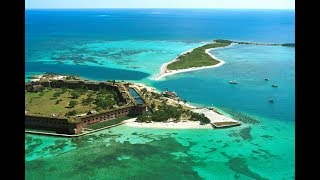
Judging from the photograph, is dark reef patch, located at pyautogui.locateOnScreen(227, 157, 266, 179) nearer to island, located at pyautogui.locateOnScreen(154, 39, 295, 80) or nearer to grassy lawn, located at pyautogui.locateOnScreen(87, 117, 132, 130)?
grassy lawn, located at pyautogui.locateOnScreen(87, 117, 132, 130)

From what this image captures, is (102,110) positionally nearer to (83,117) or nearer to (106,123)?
(106,123)

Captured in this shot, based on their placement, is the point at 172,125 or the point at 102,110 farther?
the point at 102,110

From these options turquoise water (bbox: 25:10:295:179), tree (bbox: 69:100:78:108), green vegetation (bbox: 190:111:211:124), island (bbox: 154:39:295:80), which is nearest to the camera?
turquoise water (bbox: 25:10:295:179)

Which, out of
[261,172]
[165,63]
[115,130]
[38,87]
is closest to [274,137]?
[261,172]

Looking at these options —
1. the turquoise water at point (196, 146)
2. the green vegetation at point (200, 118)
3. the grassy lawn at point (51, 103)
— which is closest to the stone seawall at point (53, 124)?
the turquoise water at point (196, 146)

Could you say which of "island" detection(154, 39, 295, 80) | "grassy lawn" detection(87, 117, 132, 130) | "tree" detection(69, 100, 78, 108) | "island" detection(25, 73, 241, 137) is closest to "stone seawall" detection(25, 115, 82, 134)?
"island" detection(25, 73, 241, 137)

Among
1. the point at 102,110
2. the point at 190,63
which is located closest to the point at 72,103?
the point at 102,110
